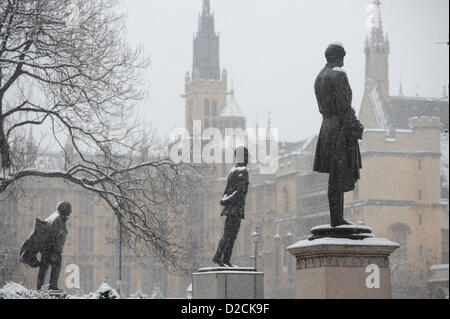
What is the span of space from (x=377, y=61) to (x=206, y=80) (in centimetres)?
5902

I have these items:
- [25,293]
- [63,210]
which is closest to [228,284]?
[25,293]

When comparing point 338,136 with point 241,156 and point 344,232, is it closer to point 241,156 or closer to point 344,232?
point 344,232

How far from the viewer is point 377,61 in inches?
3378

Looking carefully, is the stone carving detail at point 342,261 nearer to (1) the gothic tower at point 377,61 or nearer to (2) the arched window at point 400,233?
(2) the arched window at point 400,233

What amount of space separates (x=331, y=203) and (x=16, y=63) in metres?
9.66

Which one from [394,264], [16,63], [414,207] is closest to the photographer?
[16,63]

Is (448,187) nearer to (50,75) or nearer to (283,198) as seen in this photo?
(283,198)

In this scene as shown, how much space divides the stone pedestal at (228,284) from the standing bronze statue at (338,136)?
4.12 m

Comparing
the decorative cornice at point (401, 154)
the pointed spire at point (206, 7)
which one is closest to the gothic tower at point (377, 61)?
the decorative cornice at point (401, 154)

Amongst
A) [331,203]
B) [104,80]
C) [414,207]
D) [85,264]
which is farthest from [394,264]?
[331,203]

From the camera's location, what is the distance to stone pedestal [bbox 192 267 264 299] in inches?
701

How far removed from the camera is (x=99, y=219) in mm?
112750

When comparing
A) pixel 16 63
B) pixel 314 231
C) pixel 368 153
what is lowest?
pixel 314 231

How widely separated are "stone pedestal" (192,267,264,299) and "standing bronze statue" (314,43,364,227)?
13.5ft
